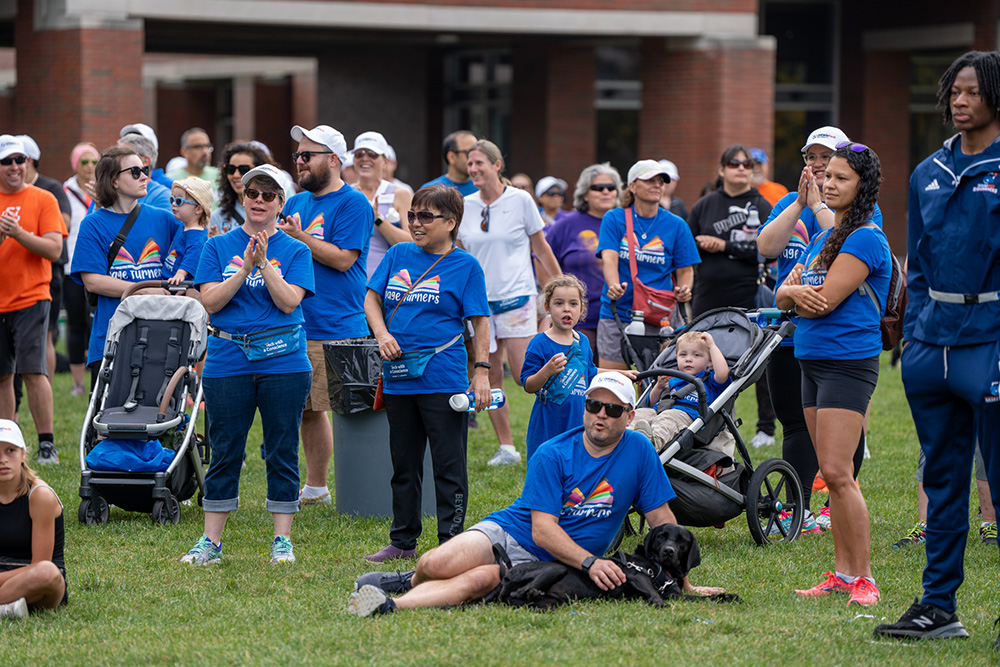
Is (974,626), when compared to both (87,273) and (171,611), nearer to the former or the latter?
(171,611)

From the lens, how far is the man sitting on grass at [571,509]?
17.5ft

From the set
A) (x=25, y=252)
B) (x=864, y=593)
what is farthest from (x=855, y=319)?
(x=25, y=252)

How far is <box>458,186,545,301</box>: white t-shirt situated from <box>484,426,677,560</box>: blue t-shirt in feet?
12.4

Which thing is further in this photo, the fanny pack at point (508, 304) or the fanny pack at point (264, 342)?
the fanny pack at point (508, 304)

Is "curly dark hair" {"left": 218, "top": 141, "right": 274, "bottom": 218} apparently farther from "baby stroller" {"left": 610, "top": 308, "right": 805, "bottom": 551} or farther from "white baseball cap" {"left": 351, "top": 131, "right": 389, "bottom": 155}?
"baby stroller" {"left": 610, "top": 308, "right": 805, "bottom": 551}

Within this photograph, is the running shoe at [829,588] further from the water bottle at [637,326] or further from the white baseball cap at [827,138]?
the water bottle at [637,326]

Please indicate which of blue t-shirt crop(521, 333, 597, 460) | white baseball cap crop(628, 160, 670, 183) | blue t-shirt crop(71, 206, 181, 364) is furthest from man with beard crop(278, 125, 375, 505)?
white baseball cap crop(628, 160, 670, 183)

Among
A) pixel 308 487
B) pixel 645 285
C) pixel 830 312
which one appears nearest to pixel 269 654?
pixel 830 312

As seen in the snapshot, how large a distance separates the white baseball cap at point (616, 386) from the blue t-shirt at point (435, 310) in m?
1.16

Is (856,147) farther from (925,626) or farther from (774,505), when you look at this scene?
(774,505)

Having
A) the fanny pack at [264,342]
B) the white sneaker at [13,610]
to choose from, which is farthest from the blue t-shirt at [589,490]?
the white sneaker at [13,610]

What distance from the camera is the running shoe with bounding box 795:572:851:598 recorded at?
5688 mm

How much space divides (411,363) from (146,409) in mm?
1990

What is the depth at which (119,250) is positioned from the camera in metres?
7.76
